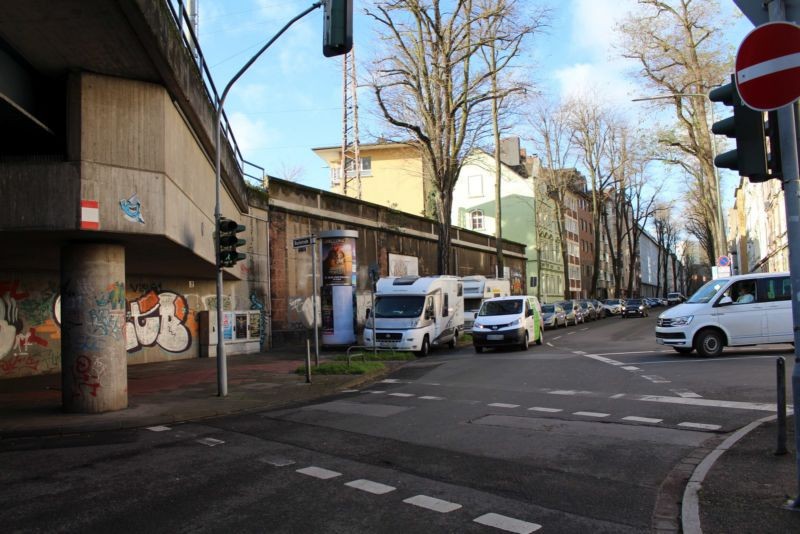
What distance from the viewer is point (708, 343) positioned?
15609 mm

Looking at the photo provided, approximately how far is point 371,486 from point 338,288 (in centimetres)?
1741

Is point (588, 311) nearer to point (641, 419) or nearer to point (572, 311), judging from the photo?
point (572, 311)

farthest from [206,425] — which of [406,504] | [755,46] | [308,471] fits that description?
[755,46]

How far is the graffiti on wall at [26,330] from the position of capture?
48.5ft

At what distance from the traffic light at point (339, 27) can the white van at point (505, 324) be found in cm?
1420

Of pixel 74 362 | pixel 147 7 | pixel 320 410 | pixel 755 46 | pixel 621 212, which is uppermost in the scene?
pixel 621 212

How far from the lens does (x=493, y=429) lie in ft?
27.2

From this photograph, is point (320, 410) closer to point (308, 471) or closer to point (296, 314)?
point (308, 471)

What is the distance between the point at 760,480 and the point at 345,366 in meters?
10.9

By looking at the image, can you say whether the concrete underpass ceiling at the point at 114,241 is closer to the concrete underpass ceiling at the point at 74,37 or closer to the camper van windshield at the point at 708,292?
the concrete underpass ceiling at the point at 74,37

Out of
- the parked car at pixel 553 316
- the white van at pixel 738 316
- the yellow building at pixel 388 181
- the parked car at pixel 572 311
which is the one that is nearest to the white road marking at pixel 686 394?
the white van at pixel 738 316

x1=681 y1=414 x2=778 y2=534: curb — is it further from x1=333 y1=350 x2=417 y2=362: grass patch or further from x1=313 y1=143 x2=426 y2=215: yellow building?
x1=313 y1=143 x2=426 y2=215: yellow building

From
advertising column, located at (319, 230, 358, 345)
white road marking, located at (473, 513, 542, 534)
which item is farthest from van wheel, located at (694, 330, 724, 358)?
white road marking, located at (473, 513, 542, 534)

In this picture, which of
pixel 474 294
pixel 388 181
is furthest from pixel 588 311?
pixel 388 181
